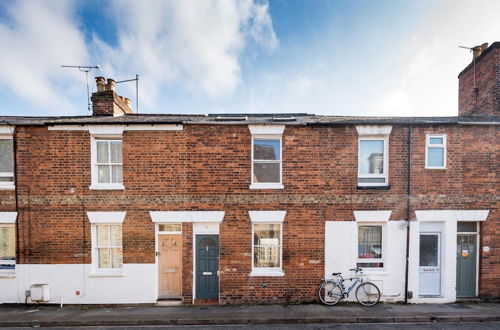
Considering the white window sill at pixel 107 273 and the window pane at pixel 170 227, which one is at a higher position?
the window pane at pixel 170 227

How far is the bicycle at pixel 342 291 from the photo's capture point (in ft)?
23.6

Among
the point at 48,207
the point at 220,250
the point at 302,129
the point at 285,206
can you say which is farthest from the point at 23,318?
the point at 302,129

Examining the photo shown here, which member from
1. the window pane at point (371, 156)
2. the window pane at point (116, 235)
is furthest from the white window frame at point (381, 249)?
the window pane at point (116, 235)

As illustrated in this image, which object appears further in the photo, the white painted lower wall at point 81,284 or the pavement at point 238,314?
the white painted lower wall at point 81,284

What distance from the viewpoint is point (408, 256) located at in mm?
7363

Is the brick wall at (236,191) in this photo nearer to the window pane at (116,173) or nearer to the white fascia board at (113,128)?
the white fascia board at (113,128)

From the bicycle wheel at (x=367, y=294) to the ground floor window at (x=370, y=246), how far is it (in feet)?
1.97

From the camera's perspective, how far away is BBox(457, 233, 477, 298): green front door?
7.52 meters

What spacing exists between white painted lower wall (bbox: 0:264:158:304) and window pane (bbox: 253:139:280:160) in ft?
17.4

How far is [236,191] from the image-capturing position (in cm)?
737

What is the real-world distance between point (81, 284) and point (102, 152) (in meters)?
4.35

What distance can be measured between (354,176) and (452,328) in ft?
15.7

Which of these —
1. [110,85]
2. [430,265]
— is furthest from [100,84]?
[430,265]

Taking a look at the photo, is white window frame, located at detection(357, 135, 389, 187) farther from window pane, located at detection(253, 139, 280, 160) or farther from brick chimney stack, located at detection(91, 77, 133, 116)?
brick chimney stack, located at detection(91, 77, 133, 116)
